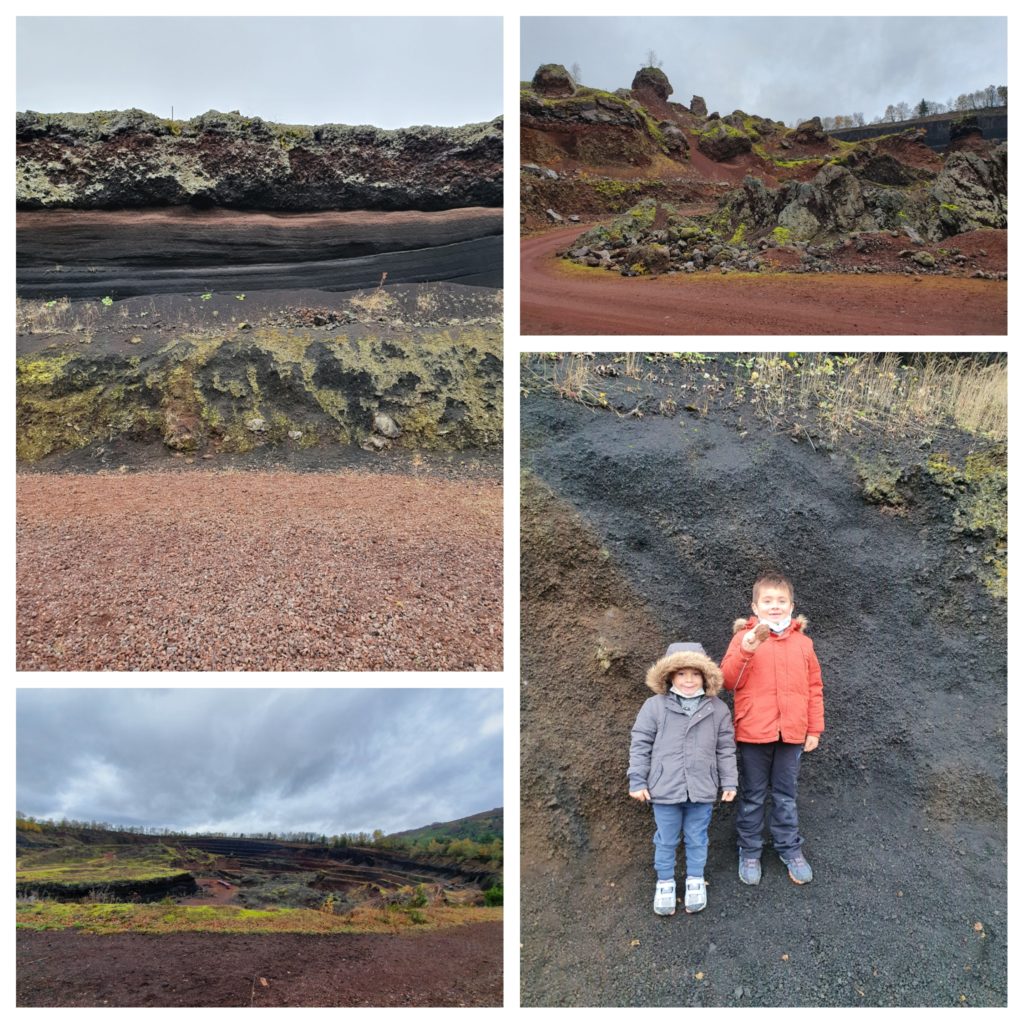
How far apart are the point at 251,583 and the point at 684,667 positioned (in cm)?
264

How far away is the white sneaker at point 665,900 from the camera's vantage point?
117 inches

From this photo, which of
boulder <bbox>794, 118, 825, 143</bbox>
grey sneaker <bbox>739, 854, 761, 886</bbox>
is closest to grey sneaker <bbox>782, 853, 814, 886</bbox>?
grey sneaker <bbox>739, 854, 761, 886</bbox>

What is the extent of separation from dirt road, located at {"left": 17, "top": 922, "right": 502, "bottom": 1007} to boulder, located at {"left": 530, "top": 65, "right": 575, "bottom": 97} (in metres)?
7.95

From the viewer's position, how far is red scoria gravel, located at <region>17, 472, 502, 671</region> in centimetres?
354

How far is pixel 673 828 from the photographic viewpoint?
2.96 m

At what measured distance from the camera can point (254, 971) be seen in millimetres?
3496

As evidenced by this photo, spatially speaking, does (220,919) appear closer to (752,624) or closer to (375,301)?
(752,624)

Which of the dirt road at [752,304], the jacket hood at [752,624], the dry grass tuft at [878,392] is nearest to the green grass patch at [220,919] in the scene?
the jacket hood at [752,624]

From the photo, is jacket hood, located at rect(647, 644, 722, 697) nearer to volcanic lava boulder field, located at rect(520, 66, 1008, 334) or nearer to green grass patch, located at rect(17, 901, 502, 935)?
green grass patch, located at rect(17, 901, 502, 935)

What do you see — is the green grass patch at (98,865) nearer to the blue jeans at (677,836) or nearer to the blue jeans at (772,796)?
the blue jeans at (677,836)

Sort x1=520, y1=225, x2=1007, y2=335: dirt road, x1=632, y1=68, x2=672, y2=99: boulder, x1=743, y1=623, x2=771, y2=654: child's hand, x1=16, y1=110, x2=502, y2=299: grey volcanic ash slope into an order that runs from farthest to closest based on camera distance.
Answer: x1=632, y1=68, x2=672, y2=99: boulder
x1=16, y1=110, x2=502, y2=299: grey volcanic ash slope
x1=520, y1=225, x2=1007, y2=335: dirt road
x1=743, y1=623, x2=771, y2=654: child's hand

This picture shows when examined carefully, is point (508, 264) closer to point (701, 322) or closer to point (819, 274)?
point (701, 322)

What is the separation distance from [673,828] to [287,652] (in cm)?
228

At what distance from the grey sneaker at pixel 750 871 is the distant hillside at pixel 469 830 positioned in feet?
4.40
